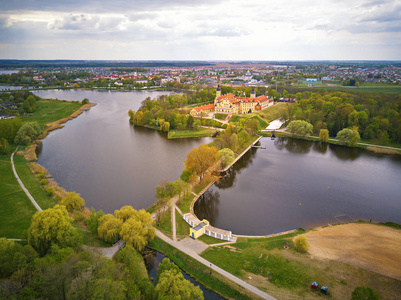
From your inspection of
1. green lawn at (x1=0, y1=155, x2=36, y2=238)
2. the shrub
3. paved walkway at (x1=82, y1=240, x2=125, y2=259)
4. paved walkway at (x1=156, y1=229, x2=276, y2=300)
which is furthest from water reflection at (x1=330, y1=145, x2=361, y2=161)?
green lawn at (x1=0, y1=155, x2=36, y2=238)

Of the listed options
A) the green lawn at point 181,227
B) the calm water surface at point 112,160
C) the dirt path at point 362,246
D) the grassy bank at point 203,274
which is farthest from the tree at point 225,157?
the grassy bank at point 203,274

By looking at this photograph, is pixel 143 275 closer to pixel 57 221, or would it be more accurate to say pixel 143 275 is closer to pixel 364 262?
pixel 57 221

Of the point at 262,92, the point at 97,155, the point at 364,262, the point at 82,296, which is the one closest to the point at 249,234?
the point at 364,262

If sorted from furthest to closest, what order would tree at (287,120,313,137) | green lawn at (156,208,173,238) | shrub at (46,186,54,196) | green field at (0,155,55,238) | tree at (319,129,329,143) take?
tree at (287,120,313,137) < tree at (319,129,329,143) < shrub at (46,186,54,196) < green field at (0,155,55,238) < green lawn at (156,208,173,238)

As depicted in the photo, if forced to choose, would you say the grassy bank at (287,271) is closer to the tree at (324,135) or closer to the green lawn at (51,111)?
the tree at (324,135)

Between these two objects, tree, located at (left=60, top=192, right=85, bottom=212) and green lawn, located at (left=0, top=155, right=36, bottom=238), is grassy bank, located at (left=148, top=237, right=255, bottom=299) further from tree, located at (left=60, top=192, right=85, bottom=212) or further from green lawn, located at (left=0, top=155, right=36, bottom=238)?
green lawn, located at (left=0, top=155, right=36, bottom=238)

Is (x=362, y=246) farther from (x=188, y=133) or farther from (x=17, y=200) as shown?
(x=188, y=133)
